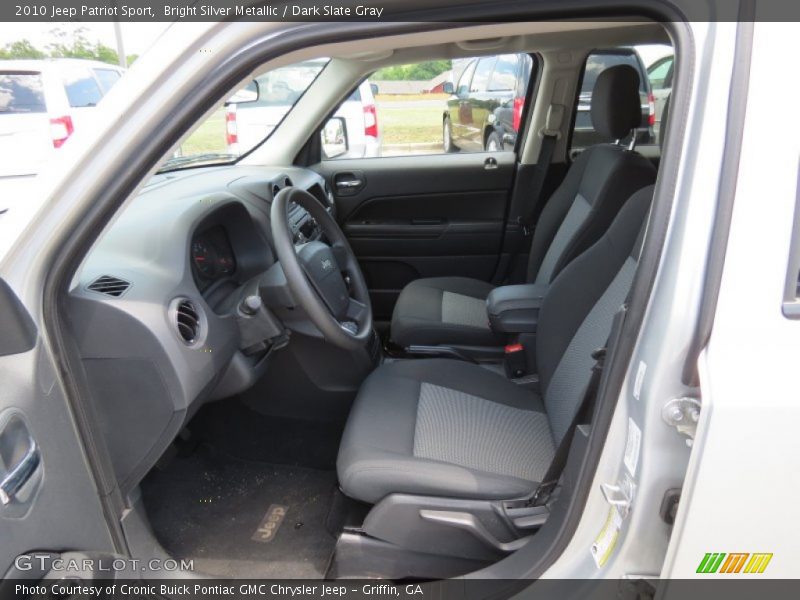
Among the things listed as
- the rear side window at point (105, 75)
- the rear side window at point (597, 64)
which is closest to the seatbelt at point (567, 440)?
the rear side window at point (597, 64)

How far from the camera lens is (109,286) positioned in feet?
3.98

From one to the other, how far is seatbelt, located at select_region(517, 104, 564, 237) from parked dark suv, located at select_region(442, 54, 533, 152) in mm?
207

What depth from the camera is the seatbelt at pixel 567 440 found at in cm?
110

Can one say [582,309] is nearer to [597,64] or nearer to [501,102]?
[597,64]

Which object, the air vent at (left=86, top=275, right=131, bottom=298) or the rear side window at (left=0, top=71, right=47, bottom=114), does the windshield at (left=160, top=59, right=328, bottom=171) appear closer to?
the air vent at (left=86, top=275, right=131, bottom=298)

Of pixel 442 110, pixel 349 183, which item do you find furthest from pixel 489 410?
pixel 442 110

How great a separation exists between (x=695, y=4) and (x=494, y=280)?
2.32 metres

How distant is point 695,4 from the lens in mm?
796

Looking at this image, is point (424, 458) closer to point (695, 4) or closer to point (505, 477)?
point (505, 477)

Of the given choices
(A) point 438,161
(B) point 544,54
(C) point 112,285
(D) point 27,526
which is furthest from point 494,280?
(D) point 27,526

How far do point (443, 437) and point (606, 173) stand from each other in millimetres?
1152

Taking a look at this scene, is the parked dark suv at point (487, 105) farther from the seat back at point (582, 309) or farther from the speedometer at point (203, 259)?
the speedometer at point (203, 259)

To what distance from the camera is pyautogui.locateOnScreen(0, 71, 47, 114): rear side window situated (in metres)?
5.57

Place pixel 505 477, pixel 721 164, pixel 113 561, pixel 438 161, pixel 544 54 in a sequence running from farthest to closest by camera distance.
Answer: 1. pixel 438 161
2. pixel 544 54
3. pixel 505 477
4. pixel 113 561
5. pixel 721 164
